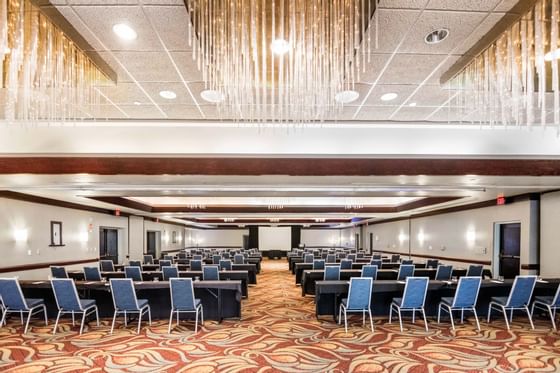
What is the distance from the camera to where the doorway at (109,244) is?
15.6m

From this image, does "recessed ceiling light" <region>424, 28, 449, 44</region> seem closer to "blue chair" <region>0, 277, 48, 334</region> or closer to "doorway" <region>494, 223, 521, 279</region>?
"blue chair" <region>0, 277, 48, 334</region>

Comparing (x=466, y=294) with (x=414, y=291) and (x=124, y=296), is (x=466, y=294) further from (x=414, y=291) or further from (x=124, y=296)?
(x=124, y=296)

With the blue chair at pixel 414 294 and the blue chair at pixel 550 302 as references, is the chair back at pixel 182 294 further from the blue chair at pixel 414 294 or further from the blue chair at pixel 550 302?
the blue chair at pixel 550 302

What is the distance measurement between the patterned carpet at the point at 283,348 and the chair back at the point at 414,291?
0.45 m

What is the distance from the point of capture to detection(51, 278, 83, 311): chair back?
6.29 meters

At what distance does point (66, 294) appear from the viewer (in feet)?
20.9

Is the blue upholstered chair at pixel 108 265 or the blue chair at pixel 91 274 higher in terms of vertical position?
the blue chair at pixel 91 274

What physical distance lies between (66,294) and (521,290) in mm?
7448

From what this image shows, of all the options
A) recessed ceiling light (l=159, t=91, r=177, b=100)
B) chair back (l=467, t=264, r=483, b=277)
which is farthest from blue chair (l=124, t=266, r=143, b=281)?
chair back (l=467, t=264, r=483, b=277)

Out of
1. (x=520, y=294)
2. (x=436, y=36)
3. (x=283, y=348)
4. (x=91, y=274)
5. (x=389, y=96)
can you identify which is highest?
(x=436, y=36)

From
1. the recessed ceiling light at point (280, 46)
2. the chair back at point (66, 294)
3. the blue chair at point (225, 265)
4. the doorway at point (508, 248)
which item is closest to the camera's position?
the recessed ceiling light at point (280, 46)

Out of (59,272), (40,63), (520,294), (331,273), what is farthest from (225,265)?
(40,63)

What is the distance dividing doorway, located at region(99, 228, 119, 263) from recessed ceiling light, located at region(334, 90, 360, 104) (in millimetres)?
13194

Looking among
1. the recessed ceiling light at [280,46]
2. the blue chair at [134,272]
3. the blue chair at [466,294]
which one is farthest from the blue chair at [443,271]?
the recessed ceiling light at [280,46]
